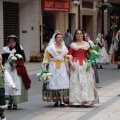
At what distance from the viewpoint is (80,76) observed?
1234cm

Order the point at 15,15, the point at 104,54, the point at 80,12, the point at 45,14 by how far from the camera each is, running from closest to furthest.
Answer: the point at 104,54
the point at 15,15
the point at 45,14
the point at 80,12

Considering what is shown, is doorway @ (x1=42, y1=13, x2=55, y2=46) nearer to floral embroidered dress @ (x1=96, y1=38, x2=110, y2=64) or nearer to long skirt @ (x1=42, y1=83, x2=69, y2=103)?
floral embroidered dress @ (x1=96, y1=38, x2=110, y2=64)

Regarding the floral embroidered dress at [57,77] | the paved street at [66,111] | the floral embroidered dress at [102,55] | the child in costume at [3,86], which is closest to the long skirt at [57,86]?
the floral embroidered dress at [57,77]

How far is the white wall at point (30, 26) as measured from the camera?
1239 inches

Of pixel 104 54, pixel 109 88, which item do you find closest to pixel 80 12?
pixel 104 54

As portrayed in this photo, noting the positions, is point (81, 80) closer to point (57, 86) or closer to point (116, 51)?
point (57, 86)

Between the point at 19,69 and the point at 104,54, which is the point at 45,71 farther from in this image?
the point at 104,54

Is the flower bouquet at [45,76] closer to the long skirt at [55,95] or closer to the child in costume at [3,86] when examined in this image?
the long skirt at [55,95]

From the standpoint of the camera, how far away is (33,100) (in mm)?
13898

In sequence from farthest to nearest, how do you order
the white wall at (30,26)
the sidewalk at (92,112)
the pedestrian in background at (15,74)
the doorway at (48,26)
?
the doorway at (48,26) < the white wall at (30,26) < the pedestrian in background at (15,74) < the sidewalk at (92,112)

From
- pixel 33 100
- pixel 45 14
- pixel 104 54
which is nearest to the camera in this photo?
pixel 33 100

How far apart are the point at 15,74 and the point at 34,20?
66.1 ft

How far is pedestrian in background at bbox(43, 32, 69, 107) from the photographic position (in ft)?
40.5

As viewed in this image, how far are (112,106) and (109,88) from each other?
425cm
